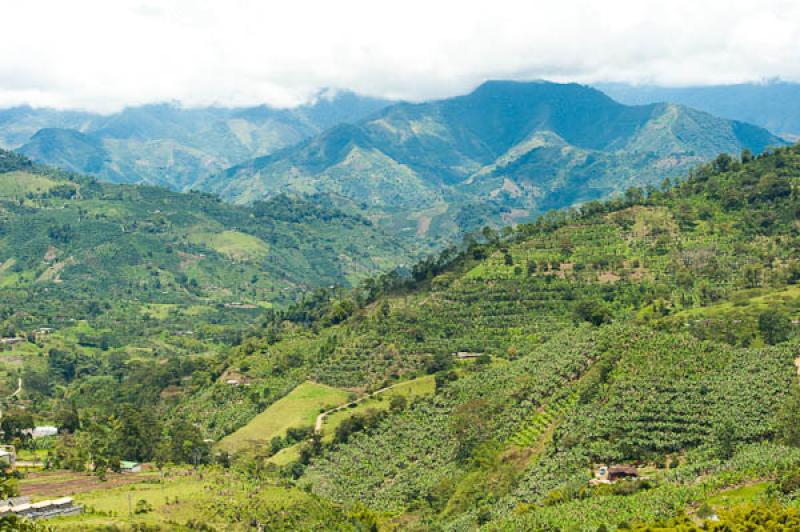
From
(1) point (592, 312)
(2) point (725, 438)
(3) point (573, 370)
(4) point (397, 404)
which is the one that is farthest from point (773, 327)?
(4) point (397, 404)

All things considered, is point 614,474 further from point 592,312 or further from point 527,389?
point 592,312

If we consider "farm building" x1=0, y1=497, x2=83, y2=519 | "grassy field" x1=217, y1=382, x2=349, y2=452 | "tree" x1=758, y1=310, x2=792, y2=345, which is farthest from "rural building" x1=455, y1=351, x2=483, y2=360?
"farm building" x1=0, y1=497, x2=83, y2=519

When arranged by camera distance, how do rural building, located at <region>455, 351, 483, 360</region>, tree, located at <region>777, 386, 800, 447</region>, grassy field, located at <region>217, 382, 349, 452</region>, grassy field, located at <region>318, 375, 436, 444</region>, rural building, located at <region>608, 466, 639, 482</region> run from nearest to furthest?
tree, located at <region>777, 386, 800, 447</region> → rural building, located at <region>608, 466, 639, 482</region> → grassy field, located at <region>318, 375, 436, 444</region> → grassy field, located at <region>217, 382, 349, 452</region> → rural building, located at <region>455, 351, 483, 360</region>

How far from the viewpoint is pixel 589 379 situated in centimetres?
8056

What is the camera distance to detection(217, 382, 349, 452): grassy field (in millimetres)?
99375

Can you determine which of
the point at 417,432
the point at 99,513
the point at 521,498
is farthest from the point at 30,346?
the point at 521,498

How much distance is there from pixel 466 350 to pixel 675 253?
35.7 meters

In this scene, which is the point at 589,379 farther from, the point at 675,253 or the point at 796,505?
the point at 675,253

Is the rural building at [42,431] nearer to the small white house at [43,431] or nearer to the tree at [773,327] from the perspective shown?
the small white house at [43,431]

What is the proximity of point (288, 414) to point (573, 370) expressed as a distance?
118 ft

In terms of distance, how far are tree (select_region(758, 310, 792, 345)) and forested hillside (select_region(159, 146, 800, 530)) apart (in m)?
0.21

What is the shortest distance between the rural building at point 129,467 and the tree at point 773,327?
6133cm

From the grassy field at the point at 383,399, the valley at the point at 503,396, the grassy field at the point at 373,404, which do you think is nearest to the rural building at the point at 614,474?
the valley at the point at 503,396

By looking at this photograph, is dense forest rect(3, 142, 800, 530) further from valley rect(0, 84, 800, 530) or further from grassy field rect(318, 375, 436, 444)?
grassy field rect(318, 375, 436, 444)
